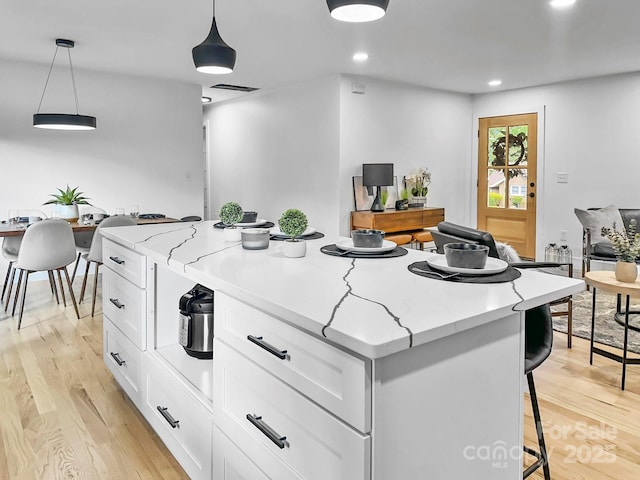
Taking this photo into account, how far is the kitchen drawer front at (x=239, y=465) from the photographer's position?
1204mm

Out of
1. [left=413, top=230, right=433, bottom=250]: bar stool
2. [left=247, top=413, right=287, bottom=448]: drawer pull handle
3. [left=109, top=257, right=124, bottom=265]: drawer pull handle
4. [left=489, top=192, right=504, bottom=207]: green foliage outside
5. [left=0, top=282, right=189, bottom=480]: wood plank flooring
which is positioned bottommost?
[left=0, top=282, right=189, bottom=480]: wood plank flooring

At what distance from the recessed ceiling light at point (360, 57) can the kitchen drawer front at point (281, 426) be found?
420cm

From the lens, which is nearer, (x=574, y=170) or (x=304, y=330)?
(x=304, y=330)

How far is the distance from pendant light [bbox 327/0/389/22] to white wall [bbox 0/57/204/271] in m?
4.78

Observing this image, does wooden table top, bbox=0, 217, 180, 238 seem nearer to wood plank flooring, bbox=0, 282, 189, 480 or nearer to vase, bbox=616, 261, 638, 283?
wood plank flooring, bbox=0, 282, 189, 480

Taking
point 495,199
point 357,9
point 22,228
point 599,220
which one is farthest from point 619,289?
point 495,199

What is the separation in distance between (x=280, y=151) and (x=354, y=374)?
244 inches

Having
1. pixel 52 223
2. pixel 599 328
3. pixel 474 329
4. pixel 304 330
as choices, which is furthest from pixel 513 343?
pixel 52 223

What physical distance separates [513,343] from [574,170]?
590cm

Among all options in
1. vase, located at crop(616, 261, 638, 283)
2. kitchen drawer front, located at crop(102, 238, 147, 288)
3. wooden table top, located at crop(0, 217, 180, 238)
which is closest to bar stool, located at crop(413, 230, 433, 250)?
wooden table top, located at crop(0, 217, 180, 238)

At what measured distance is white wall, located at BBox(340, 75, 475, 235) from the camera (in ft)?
20.0

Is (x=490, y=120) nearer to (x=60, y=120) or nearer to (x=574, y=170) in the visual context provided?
(x=574, y=170)

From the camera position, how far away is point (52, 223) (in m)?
3.85

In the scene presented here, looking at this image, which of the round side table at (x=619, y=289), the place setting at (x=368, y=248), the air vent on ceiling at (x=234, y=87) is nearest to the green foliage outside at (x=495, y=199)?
the air vent on ceiling at (x=234, y=87)
